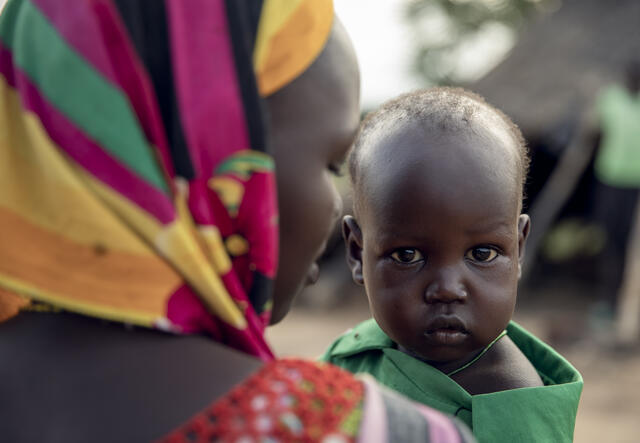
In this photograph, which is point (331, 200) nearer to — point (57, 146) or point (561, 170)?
point (57, 146)

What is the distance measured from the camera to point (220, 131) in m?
1.19

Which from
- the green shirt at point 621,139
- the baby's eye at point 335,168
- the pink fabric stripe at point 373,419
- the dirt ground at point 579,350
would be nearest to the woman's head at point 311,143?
the baby's eye at point 335,168

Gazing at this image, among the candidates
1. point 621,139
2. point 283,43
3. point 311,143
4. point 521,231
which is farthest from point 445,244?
point 621,139

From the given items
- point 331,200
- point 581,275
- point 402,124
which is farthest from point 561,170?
point 331,200

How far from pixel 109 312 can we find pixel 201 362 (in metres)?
0.17

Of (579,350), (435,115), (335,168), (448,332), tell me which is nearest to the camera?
(335,168)

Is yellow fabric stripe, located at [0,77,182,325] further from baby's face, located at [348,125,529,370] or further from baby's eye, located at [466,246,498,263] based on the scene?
baby's eye, located at [466,246,498,263]

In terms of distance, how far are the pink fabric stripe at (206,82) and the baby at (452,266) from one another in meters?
0.80

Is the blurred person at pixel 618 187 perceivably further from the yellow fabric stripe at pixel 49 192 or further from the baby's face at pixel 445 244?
the yellow fabric stripe at pixel 49 192

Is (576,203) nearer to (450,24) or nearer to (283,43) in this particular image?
(283,43)

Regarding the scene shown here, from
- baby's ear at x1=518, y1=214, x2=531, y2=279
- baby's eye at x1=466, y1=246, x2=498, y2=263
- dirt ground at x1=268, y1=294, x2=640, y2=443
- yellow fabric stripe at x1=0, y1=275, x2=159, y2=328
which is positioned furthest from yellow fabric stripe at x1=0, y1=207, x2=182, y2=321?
dirt ground at x1=268, y1=294, x2=640, y2=443

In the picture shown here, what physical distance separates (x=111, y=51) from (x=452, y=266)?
1.08 metres

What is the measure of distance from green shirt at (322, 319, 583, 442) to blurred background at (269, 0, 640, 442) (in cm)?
455

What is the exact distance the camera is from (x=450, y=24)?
Answer: 2641 cm
